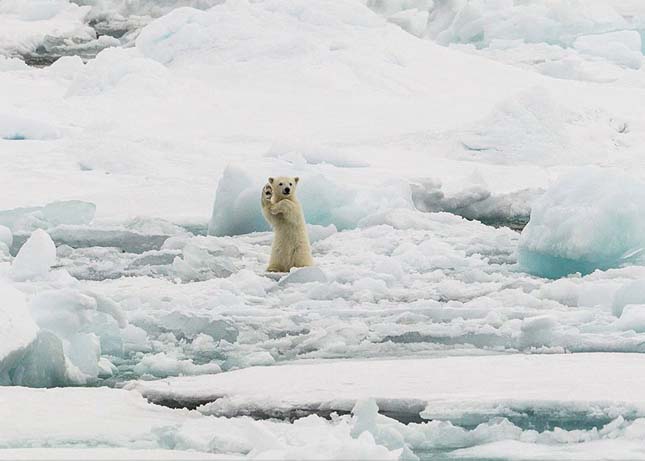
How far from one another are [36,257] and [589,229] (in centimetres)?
335

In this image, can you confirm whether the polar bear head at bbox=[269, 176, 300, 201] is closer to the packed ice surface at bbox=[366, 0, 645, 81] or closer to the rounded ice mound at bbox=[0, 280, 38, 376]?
the rounded ice mound at bbox=[0, 280, 38, 376]

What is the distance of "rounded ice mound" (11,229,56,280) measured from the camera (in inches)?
272

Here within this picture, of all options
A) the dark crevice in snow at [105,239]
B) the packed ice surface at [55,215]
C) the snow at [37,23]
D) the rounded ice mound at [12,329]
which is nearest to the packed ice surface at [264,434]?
the rounded ice mound at [12,329]

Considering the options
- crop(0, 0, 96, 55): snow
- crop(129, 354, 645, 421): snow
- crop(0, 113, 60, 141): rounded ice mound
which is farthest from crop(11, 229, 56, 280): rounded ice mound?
crop(0, 0, 96, 55): snow

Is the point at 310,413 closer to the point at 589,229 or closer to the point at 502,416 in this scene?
the point at 502,416

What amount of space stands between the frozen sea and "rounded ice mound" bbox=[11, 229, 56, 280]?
1cm

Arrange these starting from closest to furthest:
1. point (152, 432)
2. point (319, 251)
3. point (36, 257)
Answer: point (152, 432) → point (36, 257) → point (319, 251)

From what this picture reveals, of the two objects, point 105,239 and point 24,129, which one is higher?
point 24,129

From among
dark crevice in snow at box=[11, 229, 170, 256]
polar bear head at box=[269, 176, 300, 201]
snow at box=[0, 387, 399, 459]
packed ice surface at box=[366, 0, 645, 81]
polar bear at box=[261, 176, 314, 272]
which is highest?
packed ice surface at box=[366, 0, 645, 81]

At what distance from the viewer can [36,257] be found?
272 inches

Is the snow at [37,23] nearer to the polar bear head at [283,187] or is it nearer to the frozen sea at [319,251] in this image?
the frozen sea at [319,251]

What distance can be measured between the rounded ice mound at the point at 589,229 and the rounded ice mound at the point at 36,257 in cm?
299

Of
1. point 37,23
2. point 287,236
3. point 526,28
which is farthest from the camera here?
point 37,23

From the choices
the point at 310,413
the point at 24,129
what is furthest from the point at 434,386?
the point at 24,129
